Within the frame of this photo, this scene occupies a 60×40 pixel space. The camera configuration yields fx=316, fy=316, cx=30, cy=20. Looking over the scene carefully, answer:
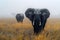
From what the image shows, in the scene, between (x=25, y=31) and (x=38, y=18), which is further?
(x=25, y=31)

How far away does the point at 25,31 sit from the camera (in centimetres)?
670

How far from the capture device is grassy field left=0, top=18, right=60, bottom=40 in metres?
6.27

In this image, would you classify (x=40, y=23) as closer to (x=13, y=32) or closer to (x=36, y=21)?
(x=36, y=21)

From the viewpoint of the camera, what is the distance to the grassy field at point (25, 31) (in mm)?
6273

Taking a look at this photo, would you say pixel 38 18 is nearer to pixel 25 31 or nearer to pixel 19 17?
pixel 25 31

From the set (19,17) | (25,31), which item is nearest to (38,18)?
(25,31)

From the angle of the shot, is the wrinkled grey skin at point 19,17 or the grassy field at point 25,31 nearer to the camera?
the grassy field at point 25,31

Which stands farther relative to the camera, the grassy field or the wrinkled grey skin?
the wrinkled grey skin

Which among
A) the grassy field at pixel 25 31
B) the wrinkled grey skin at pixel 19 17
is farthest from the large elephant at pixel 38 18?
the wrinkled grey skin at pixel 19 17

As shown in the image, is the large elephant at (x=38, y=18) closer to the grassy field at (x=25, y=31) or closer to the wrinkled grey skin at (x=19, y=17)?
the grassy field at (x=25, y=31)

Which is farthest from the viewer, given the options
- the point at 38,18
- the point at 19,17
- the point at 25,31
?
the point at 19,17

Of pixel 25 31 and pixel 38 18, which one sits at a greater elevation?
pixel 38 18

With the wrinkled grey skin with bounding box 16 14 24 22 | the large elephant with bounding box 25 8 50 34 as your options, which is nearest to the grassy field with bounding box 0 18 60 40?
the large elephant with bounding box 25 8 50 34

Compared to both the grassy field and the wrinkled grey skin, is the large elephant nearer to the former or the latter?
the grassy field
